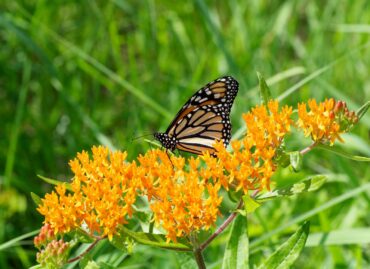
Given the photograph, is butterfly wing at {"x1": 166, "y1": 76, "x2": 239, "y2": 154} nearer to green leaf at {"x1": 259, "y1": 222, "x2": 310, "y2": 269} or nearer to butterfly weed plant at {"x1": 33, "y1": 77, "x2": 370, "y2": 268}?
butterfly weed plant at {"x1": 33, "y1": 77, "x2": 370, "y2": 268}

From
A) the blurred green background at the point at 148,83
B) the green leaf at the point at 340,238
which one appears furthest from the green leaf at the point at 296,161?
the blurred green background at the point at 148,83

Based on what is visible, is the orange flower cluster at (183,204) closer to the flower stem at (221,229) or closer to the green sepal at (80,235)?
the flower stem at (221,229)

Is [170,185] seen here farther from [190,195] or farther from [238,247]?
[238,247]

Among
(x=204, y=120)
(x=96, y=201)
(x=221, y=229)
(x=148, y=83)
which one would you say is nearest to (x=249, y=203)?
(x=221, y=229)

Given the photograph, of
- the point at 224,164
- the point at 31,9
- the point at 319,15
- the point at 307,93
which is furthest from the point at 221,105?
the point at 319,15

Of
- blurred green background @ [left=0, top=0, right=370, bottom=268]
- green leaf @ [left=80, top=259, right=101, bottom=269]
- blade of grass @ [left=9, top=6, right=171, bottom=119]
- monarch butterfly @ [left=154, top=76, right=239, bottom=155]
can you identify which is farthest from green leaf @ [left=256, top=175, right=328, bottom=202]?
blade of grass @ [left=9, top=6, right=171, bottom=119]

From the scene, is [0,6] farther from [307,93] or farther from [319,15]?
[319,15]

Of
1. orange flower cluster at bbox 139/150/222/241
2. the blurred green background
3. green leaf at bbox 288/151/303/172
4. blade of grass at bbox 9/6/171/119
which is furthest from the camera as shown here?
the blurred green background
